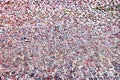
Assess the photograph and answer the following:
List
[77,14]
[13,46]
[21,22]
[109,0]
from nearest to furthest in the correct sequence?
[13,46], [21,22], [77,14], [109,0]

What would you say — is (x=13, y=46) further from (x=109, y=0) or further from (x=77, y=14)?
(x=109, y=0)

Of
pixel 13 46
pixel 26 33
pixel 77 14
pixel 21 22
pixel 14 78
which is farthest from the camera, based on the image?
pixel 77 14

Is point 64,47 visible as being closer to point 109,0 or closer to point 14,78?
point 14,78

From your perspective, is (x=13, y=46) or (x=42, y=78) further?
(x=13, y=46)

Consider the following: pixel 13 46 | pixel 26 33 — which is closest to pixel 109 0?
pixel 26 33

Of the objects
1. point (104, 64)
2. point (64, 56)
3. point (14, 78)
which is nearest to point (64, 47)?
point (64, 56)

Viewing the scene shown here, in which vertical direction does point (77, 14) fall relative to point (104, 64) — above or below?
above
